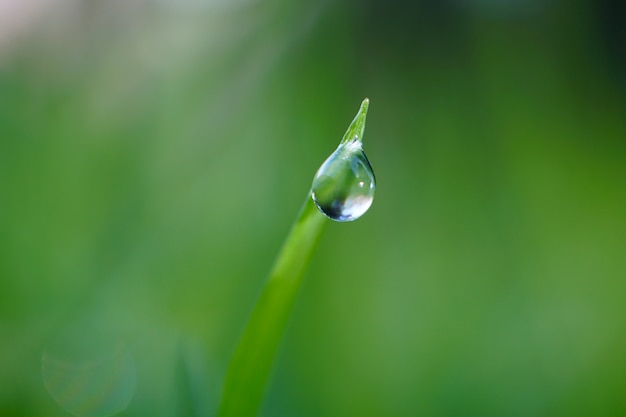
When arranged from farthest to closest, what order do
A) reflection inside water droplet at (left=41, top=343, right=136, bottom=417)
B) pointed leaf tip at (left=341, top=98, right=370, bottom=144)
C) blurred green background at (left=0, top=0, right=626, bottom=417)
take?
blurred green background at (left=0, top=0, right=626, bottom=417) → reflection inside water droplet at (left=41, top=343, right=136, bottom=417) → pointed leaf tip at (left=341, top=98, right=370, bottom=144)

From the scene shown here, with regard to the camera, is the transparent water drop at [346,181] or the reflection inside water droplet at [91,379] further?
the reflection inside water droplet at [91,379]

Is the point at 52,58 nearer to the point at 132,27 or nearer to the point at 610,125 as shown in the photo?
the point at 132,27

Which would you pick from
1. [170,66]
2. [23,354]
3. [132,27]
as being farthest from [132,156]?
[23,354]

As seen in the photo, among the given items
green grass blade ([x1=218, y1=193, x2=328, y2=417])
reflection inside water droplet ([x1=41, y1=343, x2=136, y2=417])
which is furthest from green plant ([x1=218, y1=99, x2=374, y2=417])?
reflection inside water droplet ([x1=41, y1=343, x2=136, y2=417])

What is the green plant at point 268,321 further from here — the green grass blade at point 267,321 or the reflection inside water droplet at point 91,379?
the reflection inside water droplet at point 91,379

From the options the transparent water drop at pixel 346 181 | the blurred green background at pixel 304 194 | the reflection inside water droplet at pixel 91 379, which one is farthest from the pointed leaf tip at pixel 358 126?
the reflection inside water droplet at pixel 91 379

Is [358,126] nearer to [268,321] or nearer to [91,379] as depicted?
[268,321]

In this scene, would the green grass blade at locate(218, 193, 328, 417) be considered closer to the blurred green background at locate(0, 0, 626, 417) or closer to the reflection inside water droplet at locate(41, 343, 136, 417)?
the blurred green background at locate(0, 0, 626, 417)

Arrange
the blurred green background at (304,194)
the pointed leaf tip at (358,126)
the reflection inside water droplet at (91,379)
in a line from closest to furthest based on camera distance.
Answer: the pointed leaf tip at (358,126) < the reflection inside water droplet at (91,379) < the blurred green background at (304,194)
